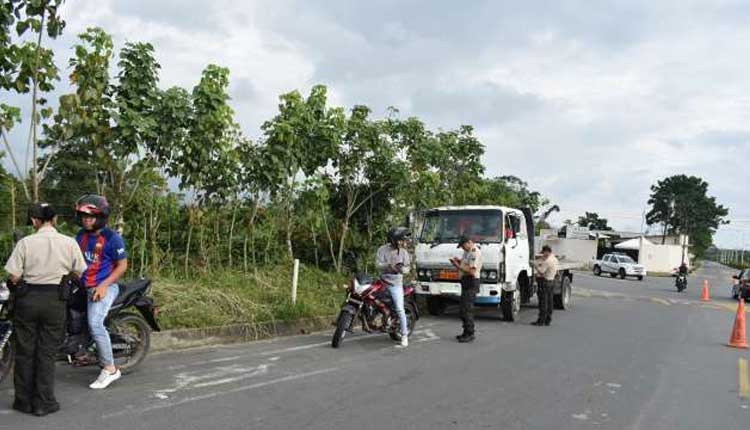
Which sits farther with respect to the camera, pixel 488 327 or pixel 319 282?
pixel 319 282

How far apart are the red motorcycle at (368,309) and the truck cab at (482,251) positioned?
2.81 metres

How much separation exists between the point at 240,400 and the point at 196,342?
3.15 metres

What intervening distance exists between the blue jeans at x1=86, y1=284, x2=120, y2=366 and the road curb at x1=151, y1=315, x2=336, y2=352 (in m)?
2.11

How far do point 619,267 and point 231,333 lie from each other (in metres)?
38.2

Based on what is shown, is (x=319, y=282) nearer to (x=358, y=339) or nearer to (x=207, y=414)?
(x=358, y=339)

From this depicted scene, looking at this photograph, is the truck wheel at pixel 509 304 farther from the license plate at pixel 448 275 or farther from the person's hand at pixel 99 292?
the person's hand at pixel 99 292

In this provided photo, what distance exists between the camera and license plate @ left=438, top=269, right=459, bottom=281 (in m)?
12.8

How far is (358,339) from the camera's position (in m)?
10.1

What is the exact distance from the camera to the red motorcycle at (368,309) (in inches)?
364

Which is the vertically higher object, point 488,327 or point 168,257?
point 168,257

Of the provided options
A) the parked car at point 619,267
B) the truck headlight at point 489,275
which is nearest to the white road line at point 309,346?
the truck headlight at point 489,275

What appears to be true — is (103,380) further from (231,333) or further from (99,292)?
(231,333)

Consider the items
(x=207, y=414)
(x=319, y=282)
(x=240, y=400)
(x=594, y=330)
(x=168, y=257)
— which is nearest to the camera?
(x=207, y=414)

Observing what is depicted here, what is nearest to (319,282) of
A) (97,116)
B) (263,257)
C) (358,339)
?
(263,257)
